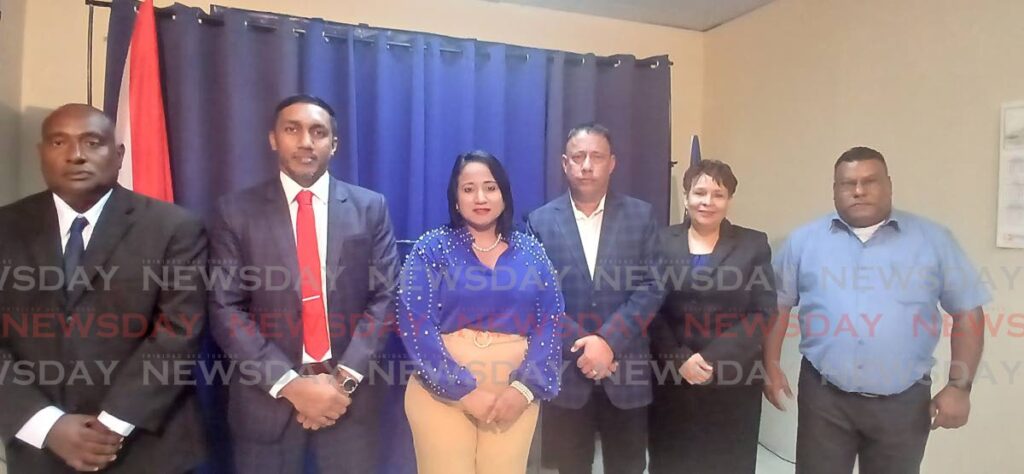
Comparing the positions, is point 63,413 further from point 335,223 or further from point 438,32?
point 438,32

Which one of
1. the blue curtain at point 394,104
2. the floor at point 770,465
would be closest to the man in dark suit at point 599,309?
the floor at point 770,465

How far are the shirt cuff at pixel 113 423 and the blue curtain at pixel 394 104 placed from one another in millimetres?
374

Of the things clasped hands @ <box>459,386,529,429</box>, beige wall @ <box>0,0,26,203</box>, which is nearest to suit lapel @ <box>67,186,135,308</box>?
beige wall @ <box>0,0,26,203</box>

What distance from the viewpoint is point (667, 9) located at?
2312 millimetres

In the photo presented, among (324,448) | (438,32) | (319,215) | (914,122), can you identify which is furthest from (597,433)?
(438,32)

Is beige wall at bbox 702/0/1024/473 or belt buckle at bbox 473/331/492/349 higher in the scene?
beige wall at bbox 702/0/1024/473

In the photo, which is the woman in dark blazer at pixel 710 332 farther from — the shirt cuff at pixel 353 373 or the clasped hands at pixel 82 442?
the clasped hands at pixel 82 442

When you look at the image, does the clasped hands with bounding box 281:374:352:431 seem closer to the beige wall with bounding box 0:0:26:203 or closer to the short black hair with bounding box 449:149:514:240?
the short black hair with bounding box 449:149:514:240

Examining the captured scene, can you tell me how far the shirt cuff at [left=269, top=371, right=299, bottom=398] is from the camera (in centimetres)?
157

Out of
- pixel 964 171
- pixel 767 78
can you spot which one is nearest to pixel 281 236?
pixel 767 78

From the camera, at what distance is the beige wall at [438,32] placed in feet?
6.15

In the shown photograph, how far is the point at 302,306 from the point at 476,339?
478mm

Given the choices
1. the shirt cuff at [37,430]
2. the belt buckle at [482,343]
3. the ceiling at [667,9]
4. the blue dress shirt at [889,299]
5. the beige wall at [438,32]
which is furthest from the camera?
the ceiling at [667,9]

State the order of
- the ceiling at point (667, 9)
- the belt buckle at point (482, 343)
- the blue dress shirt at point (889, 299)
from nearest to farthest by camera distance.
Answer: the blue dress shirt at point (889, 299) < the belt buckle at point (482, 343) < the ceiling at point (667, 9)
